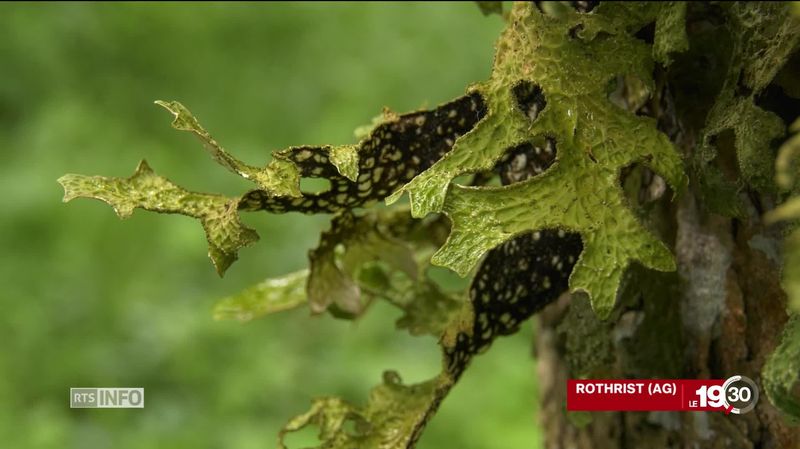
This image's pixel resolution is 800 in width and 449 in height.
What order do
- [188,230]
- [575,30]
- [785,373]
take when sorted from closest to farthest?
[785,373] < [575,30] < [188,230]

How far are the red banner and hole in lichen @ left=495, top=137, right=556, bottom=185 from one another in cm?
16

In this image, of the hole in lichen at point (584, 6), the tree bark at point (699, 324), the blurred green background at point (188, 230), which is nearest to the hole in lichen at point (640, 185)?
the tree bark at point (699, 324)

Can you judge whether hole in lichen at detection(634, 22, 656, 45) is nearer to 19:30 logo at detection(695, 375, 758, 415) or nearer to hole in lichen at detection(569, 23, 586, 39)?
hole in lichen at detection(569, 23, 586, 39)

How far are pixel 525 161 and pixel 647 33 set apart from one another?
0.11m

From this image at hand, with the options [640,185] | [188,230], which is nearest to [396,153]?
[640,185]

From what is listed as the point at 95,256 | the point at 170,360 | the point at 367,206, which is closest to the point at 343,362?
the point at 170,360

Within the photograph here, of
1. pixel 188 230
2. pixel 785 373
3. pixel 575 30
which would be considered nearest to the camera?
pixel 785 373

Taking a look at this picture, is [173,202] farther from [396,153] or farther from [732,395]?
[732,395]

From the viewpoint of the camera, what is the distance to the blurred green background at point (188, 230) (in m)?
1.89

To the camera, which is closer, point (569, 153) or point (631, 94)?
point (569, 153)

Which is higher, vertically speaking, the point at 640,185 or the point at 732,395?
the point at 640,185

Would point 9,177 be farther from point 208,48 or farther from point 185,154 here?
point 208,48

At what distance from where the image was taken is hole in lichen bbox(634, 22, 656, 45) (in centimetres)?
56

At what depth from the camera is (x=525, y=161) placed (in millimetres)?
608
